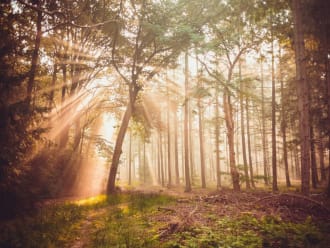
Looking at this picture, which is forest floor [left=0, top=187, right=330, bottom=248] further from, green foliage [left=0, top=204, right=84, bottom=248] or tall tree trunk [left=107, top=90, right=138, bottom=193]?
tall tree trunk [left=107, top=90, right=138, bottom=193]

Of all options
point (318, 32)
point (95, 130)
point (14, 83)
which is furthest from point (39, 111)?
point (95, 130)

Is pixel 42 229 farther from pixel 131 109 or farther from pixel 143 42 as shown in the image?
pixel 143 42

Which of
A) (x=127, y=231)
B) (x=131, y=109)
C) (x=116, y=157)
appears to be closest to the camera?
(x=127, y=231)

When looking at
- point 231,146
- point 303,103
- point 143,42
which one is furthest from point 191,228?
point 143,42

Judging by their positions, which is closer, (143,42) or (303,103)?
(303,103)

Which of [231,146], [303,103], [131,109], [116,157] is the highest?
[131,109]

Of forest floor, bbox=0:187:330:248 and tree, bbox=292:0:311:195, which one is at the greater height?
tree, bbox=292:0:311:195

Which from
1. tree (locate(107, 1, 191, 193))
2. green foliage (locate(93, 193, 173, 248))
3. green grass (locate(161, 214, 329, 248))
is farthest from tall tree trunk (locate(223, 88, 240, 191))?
green grass (locate(161, 214, 329, 248))

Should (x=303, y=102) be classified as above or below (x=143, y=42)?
below

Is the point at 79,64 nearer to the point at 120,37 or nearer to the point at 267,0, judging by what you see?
the point at 120,37

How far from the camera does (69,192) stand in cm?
1558

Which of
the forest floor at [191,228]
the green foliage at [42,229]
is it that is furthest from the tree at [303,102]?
the green foliage at [42,229]

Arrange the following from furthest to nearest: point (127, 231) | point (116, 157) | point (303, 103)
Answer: point (116, 157), point (303, 103), point (127, 231)

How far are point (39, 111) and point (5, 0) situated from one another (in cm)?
376
